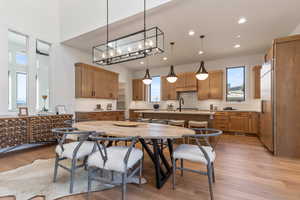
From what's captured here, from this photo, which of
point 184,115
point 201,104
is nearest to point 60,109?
point 184,115

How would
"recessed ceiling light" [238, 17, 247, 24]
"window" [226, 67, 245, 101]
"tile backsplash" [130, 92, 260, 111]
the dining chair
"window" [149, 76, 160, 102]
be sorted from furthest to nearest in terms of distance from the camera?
"window" [149, 76, 160, 102], "window" [226, 67, 245, 101], "tile backsplash" [130, 92, 260, 111], "recessed ceiling light" [238, 17, 247, 24], the dining chair

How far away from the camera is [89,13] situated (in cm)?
383

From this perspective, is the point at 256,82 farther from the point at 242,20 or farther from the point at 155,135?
the point at 155,135

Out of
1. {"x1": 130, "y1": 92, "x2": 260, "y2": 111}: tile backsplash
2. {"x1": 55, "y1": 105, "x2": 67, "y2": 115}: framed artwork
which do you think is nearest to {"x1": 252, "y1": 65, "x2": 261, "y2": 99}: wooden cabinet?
{"x1": 130, "y1": 92, "x2": 260, "y2": 111}: tile backsplash

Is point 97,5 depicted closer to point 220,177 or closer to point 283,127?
point 220,177

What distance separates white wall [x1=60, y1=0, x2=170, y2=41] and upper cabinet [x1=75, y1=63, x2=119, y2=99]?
1.11m

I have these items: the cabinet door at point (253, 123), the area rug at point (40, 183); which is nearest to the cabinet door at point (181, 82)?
the cabinet door at point (253, 123)

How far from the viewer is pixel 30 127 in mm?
3395

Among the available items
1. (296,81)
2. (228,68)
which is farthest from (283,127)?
(228,68)

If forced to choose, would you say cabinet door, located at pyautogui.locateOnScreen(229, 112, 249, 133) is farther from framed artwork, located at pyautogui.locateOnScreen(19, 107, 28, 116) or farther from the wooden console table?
framed artwork, located at pyautogui.locateOnScreen(19, 107, 28, 116)

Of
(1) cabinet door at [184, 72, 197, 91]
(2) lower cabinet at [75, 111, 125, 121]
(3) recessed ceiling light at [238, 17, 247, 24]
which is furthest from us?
(1) cabinet door at [184, 72, 197, 91]

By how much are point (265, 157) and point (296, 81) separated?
162 cm

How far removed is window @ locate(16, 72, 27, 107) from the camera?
4045mm

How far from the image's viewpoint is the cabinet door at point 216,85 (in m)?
5.71
